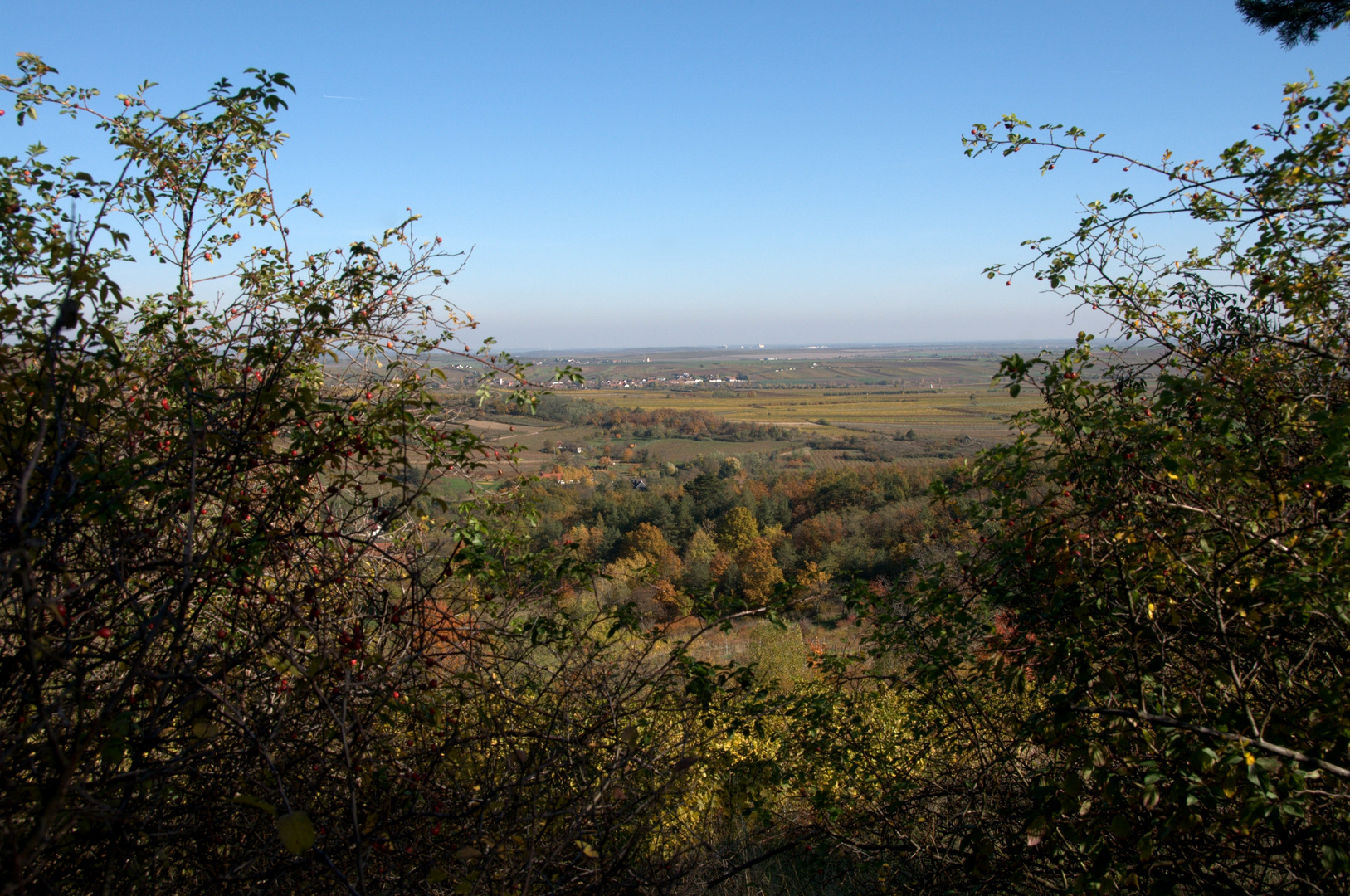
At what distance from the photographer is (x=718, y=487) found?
33625 mm

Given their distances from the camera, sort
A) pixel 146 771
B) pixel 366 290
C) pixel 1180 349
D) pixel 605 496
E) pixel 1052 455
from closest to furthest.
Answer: pixel 146 771
pixel 1052 455
pixel 366 290
pixel 1180 349
pixel 605 496

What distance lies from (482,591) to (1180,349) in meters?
4.03

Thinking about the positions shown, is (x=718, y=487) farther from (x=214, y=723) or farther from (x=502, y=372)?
(x=214, y=723)

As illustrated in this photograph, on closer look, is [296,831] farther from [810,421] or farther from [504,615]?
[810,421]

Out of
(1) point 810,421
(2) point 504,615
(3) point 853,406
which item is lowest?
(1) point 810,421

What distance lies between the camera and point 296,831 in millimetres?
1263

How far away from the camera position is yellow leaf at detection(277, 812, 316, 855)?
123 centimetres

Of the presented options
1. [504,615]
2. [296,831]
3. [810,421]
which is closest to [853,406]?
[810,421]

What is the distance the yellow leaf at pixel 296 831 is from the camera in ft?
4.03

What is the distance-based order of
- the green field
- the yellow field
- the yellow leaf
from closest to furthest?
1. the yellow leaf
2. the green field
3. the yellow field

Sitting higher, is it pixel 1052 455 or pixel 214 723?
pixel 1052 455

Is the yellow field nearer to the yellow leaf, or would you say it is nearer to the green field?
the green field

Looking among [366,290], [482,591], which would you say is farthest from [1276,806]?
[366,290]

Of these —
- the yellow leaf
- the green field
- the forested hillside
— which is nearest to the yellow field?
the green field
